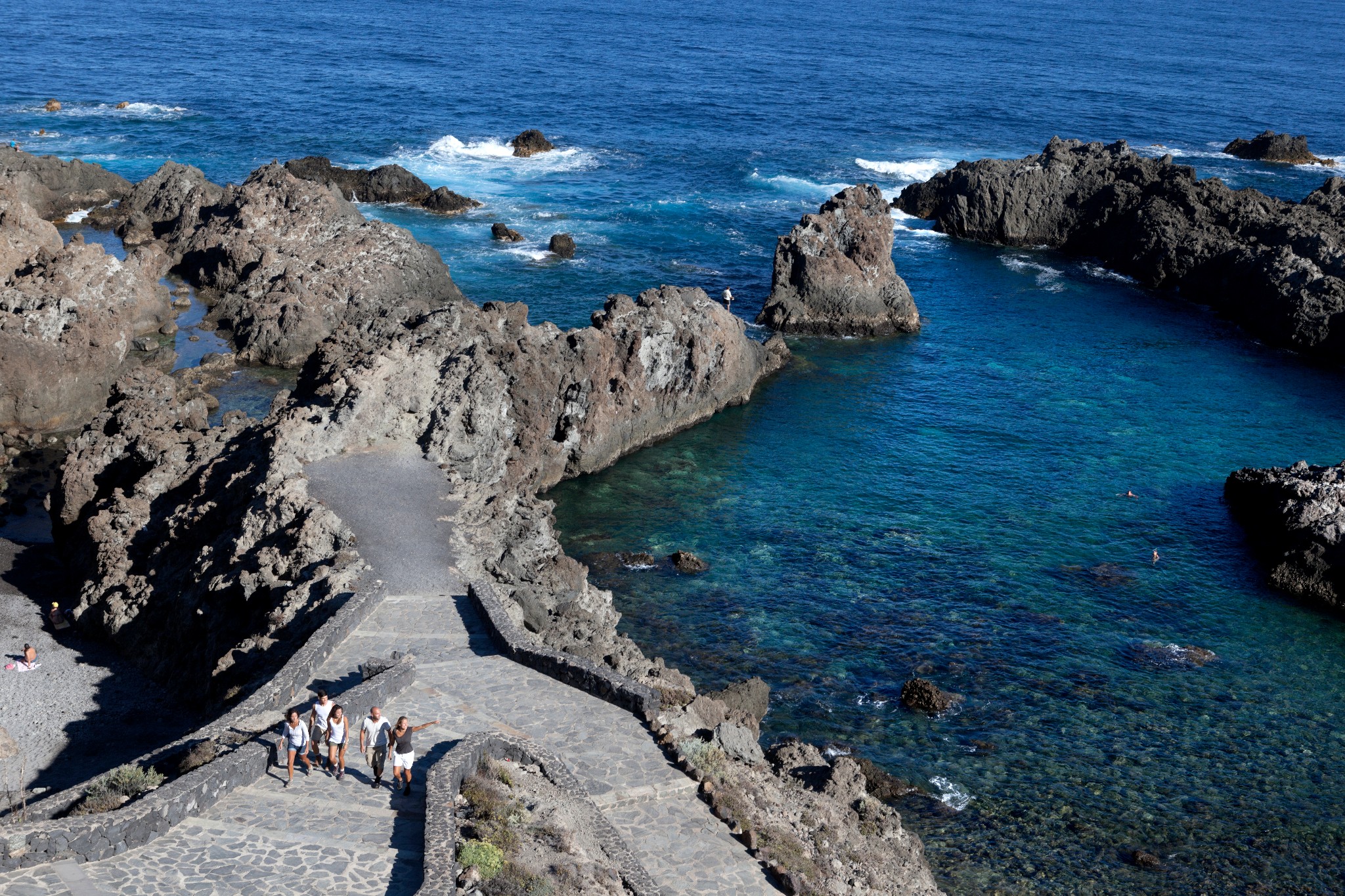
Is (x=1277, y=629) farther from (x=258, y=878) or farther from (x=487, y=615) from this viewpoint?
(x=258, y=878)

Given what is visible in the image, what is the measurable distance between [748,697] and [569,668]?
8.63 metres

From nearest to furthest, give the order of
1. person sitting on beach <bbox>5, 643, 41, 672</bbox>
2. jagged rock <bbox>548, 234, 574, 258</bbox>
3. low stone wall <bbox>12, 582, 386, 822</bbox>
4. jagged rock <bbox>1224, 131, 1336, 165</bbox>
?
low stone wall <bbox>12, 582, 386, 822</bbox>
person sitting on beach <bbox>5, 643, 41, 672</bbox>
jagged rock <bbox>548, 234, 574, 258</bbox>
jagged rock <bbox>1224, 131, 1336, 165</bbox>

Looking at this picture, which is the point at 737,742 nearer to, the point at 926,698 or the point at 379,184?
the point at 926,698

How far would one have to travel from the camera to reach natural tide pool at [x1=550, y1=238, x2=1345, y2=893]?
34.6m

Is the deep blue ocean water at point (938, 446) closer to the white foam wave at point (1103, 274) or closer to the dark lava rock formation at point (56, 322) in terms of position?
the white foam wave at point (1103, 274)

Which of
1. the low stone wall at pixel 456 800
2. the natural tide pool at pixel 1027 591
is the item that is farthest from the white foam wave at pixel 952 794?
the low stone wall at pixel 456 800

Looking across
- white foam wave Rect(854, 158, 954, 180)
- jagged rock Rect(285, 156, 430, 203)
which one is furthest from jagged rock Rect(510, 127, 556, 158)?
white foam wave Rect(854, 158, 954, 180)

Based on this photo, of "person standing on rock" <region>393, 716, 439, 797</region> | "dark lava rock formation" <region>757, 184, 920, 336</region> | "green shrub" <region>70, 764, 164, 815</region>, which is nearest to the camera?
"green shrub" <region>70, 764, 164, 815</region>

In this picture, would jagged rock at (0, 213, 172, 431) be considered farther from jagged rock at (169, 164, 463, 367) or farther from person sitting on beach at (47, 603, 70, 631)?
person sitting on beach at (47, 603, 70, 631)

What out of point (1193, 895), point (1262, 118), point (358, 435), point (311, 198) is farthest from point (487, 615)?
point (1262, 118)

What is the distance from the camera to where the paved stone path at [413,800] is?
2239 centimetres

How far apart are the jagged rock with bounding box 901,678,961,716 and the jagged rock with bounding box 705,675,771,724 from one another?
4695mm

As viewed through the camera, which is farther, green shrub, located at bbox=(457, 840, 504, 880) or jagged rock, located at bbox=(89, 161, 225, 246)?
jagged rock, located at bbox=(89, 161, 225, 246)

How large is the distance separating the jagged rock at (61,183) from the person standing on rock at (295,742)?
229 ft
